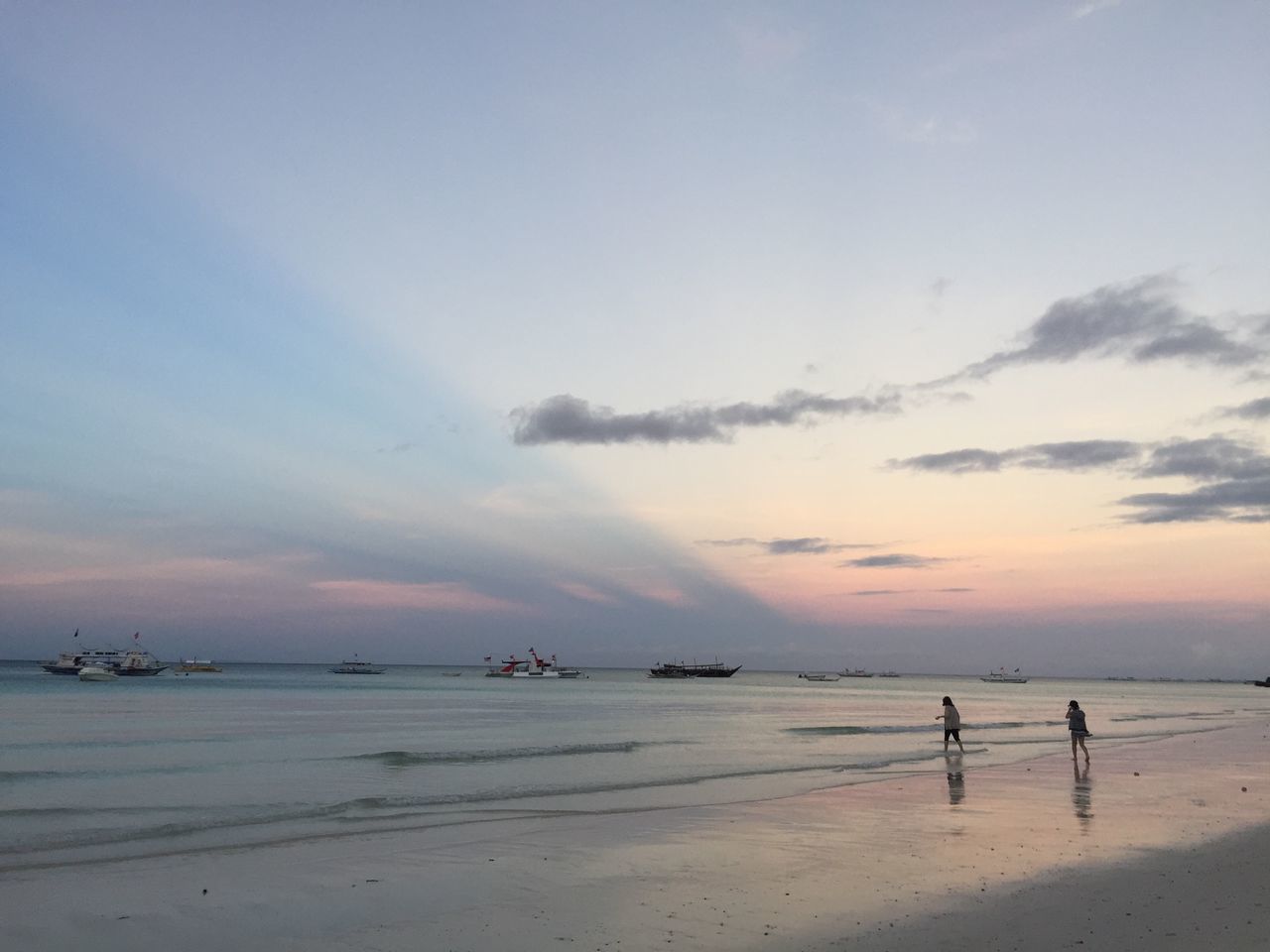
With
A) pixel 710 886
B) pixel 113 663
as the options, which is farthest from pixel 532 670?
pixel 710 886

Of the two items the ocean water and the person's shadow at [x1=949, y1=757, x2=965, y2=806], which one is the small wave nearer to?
the ocean water

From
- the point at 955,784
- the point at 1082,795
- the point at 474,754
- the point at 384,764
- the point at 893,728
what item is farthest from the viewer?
the point at 893,728

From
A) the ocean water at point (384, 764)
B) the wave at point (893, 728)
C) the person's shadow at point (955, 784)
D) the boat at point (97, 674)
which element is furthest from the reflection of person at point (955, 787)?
the boat at point (97, 674)

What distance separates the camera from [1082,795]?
73.7 ft

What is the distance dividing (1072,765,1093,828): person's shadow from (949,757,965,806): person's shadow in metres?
2.62

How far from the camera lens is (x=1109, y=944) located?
9.59m

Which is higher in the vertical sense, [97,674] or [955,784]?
[955,784]

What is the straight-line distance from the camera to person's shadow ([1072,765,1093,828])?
1892cm

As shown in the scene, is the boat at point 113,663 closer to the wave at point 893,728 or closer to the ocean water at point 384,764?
the ocean water at point 384,764

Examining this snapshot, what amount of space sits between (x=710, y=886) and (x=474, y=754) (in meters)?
23.0

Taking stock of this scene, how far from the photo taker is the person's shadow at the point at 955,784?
21.8 m

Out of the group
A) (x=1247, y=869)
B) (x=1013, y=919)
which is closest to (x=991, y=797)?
(x=1247, y=869)

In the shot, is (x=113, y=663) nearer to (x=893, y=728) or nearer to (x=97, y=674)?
(x=97, y=674)

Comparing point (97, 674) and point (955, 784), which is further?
point (97, 674)
